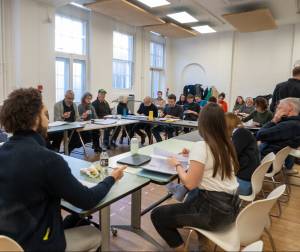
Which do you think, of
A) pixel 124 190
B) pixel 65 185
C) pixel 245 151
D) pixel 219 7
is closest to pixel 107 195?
pixel 124 190

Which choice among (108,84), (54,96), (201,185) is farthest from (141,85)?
(201,185)

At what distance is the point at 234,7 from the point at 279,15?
1.62m

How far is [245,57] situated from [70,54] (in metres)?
5.62

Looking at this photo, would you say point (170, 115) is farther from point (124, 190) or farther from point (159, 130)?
point (124, 190)

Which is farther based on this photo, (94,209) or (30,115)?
(94,209)

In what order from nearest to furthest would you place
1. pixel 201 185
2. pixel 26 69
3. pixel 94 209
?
pixel 94 209
pixel 201 185
pixel 26 69

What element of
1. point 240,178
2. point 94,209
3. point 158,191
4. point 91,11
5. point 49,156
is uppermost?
point 91,11

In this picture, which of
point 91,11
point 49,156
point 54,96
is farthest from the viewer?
point 91,11

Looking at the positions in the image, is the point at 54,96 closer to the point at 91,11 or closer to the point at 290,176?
the point at 91,11

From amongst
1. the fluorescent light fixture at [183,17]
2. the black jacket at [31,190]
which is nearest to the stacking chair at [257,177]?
the black jacket at [31,190]

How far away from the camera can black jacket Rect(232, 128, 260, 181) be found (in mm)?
2427

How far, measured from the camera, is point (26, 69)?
18.5ft

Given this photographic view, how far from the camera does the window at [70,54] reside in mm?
6617

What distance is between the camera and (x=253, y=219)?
147cm
